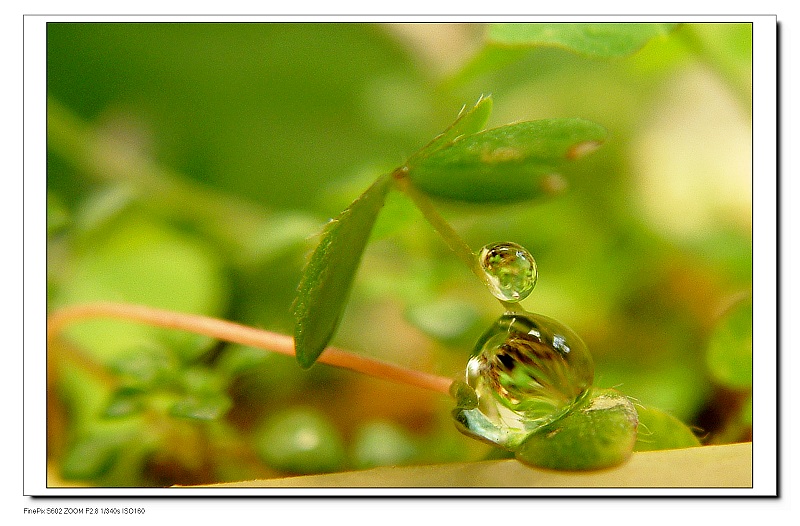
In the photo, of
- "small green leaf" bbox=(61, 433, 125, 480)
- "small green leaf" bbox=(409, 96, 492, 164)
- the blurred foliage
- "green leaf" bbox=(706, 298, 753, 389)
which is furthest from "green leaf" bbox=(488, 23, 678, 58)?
"small green leaf" bbox=(61, 433, 125, 480)

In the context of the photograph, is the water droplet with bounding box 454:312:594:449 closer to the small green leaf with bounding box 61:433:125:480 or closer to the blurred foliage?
the blurred foliage

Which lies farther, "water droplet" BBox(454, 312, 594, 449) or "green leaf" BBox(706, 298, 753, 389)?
"green leaf" BBox(706, 298, 753, 389)

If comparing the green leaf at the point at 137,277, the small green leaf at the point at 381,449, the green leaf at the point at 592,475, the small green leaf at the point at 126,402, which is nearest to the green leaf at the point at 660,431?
the green leaf at the point at 592,475

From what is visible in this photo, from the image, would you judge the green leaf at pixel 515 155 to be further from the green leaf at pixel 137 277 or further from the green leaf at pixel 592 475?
the green leaf at pixel 137 277

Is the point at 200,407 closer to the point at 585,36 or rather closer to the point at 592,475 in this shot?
the point at 592,475

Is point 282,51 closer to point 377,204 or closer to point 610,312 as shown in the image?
point 610,312
